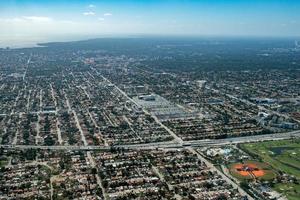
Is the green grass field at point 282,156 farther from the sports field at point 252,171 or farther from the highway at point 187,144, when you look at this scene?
the highway at point 187,144

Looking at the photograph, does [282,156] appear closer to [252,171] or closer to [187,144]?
[252,171]

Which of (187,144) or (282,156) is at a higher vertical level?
(187,144)

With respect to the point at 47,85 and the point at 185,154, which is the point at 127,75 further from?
the point at 185,154

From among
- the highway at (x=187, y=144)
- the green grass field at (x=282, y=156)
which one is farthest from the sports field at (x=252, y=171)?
the highway at (x=187, y=144)

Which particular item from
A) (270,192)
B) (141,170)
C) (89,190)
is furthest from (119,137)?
(270,192)

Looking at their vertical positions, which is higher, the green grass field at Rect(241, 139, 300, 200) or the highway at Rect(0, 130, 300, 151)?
the highway at Rect(0, 130, 300, 151)

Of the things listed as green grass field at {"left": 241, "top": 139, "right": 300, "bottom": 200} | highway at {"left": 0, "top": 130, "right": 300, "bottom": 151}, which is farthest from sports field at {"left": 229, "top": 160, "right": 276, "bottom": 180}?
highway at {"left": 0, "top": 130, "right": 300, "bottom": 151}

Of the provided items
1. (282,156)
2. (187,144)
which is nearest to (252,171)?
(282,156)

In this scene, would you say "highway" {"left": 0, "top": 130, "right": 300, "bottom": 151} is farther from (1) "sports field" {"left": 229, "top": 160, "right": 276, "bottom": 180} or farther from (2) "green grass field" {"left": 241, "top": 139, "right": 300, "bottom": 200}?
Answer: (1) "sports field" {"left": 229, "top": 160, "right": 276, "bottom": 180}
